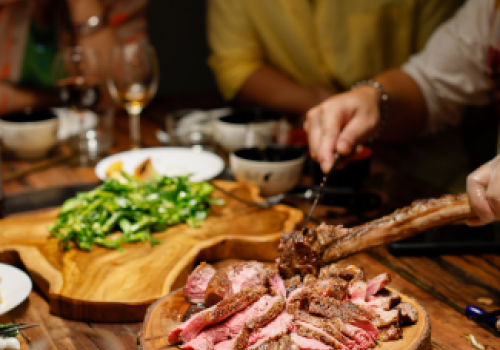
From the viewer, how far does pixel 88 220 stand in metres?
1.69

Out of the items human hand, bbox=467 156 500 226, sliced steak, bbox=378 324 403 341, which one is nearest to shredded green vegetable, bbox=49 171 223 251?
sliced steak, bbox=378 324 403 341

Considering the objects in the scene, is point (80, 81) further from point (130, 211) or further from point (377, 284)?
point (377, 284)

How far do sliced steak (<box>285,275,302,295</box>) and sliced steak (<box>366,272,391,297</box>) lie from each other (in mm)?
180

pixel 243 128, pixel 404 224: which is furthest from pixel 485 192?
pixel 243 128

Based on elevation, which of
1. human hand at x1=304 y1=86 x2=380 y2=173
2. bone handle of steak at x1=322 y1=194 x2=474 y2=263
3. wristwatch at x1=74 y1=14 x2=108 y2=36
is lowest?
bone handle of steak at x1=322 y1=194 x2=474 y2=263

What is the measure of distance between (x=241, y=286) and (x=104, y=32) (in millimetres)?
2746

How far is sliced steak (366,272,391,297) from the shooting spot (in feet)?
3.98

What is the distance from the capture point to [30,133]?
2469 mm

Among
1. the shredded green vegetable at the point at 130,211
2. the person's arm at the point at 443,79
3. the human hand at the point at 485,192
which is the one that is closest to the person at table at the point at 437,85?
the person's arm at the point at 443,79

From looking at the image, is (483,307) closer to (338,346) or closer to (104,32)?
(338,346)

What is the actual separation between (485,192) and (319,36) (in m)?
2.64

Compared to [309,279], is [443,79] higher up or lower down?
higher up

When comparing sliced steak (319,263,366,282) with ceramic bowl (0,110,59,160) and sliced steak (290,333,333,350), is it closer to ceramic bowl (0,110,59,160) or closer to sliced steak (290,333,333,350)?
sliced steak (290,333,333,350)

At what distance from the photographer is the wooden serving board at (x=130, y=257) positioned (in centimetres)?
133
